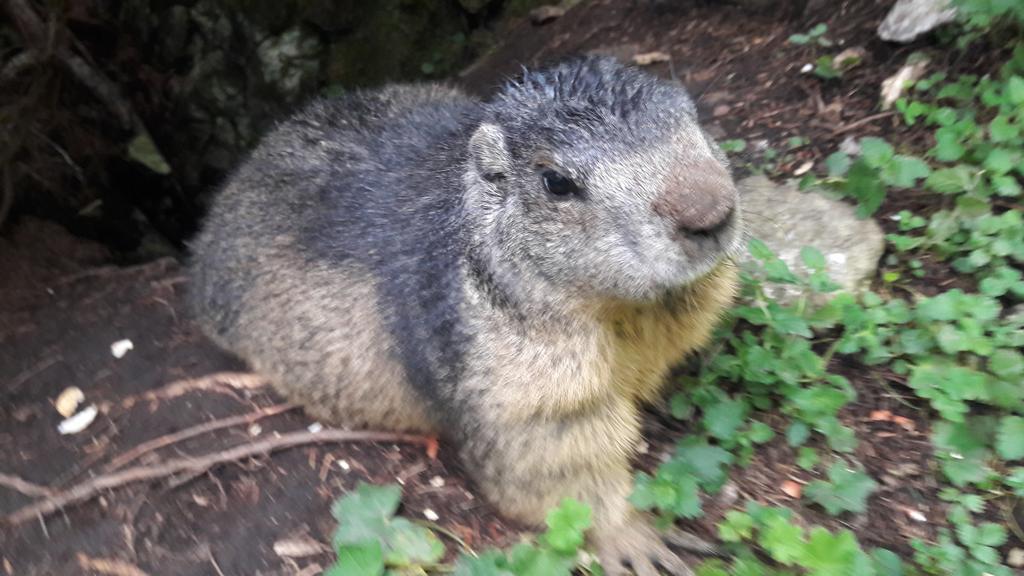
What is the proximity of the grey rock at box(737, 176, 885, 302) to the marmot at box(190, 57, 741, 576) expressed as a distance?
0.78 metres

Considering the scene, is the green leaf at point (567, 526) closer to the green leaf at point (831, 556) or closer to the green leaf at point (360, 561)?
the green leaf at point (360, 561)

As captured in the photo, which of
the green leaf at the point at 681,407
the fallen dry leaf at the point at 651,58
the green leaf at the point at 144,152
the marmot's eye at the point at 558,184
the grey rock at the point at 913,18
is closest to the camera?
the marmot's eye at the point at 558,184

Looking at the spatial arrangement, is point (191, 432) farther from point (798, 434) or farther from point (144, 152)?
point (144, 152)

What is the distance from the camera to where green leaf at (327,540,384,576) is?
8.56 ft

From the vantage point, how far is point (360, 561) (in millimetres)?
2633

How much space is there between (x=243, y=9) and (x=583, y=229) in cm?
481

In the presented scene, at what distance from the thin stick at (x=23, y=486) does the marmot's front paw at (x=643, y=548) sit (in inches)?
93.3

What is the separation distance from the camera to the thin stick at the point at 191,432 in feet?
11.1

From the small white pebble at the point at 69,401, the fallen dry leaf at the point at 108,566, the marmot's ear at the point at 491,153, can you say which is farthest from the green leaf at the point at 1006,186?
the small white pebble at the point at 69,401

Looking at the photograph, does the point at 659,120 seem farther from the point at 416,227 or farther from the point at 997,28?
the point at 997,28

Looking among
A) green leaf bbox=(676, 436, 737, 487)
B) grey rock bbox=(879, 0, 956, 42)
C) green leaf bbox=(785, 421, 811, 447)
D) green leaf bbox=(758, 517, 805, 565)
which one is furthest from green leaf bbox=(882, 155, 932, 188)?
green leaf bbox=(758, 517, 805, 565)

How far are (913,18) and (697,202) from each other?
2908 millimetres

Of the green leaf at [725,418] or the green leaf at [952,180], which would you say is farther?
the green leaf at [952,180]

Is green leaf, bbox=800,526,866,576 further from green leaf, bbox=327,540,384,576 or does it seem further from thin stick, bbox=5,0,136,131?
thin stick, bbox=5,0,136,131
